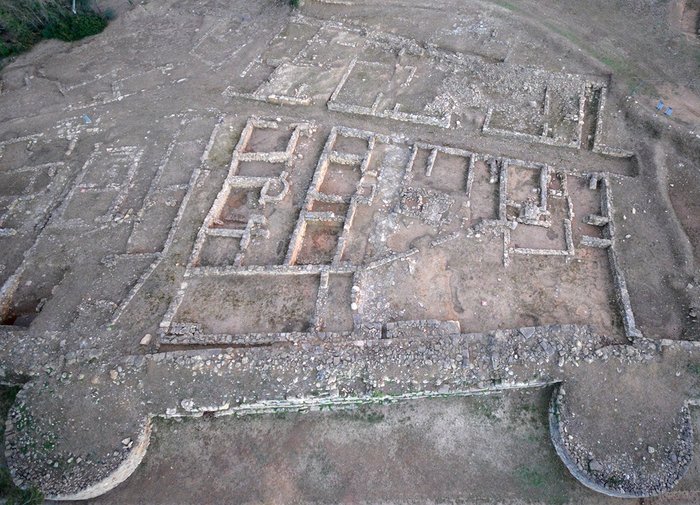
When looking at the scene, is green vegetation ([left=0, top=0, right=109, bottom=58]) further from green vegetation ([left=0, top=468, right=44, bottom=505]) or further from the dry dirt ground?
green vegetation ([left=0, top=468, right=44, bottom=505])

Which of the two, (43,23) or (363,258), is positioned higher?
(43,23)

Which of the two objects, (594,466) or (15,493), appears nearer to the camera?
(594,466)

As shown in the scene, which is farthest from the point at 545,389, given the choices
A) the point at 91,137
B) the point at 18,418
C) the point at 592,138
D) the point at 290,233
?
the point at 91,137

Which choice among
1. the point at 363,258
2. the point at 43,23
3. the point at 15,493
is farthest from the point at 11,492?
the point at 43,23

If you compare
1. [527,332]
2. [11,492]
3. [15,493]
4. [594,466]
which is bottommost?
[11,492]

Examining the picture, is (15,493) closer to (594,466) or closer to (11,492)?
(11,492)

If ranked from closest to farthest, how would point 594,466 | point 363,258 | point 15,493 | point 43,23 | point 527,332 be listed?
point 594,466, point 15,493, point 527,332, point 363,258, point 43,23

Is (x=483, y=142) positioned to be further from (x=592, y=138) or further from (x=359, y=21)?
(x=359, y=21)
